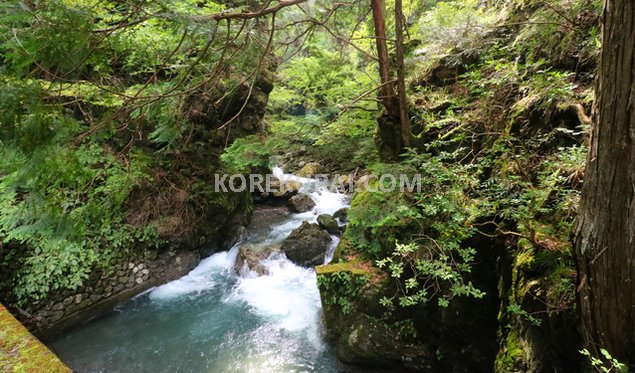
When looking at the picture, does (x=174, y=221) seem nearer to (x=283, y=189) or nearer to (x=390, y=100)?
(x=283, y=189)

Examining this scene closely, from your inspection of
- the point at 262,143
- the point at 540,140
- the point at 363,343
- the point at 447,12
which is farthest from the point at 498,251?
the point at 447,12

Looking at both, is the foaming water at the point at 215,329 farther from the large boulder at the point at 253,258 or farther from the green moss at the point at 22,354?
the green moss at the point at 22,354

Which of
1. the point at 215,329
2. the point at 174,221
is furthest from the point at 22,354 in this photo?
the point at 174,221

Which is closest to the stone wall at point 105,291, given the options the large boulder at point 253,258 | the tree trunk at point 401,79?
the large boulder at point 253,258

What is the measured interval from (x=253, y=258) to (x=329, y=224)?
2.37m

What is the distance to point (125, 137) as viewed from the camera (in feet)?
26.0

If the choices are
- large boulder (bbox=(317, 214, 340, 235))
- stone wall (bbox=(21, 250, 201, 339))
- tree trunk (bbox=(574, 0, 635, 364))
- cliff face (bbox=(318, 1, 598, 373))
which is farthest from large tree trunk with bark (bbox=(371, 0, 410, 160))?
stone wall (bbox=(21, 250, 201, 339))

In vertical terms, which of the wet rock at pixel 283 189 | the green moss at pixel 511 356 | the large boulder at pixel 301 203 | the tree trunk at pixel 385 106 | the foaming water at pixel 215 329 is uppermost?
the tree trunk at pixel 385 106

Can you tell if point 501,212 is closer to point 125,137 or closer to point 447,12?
point 447,12

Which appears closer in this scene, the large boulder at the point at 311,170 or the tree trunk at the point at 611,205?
the tree trunk at the point at 611,205

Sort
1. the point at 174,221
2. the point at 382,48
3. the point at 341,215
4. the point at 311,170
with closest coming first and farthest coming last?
the point at 382,48 → the point at 174,221 → the point at 341,215 → the point at 311,170

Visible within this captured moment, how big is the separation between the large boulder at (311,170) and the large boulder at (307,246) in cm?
524

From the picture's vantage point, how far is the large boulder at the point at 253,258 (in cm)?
742

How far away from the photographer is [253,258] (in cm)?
767
